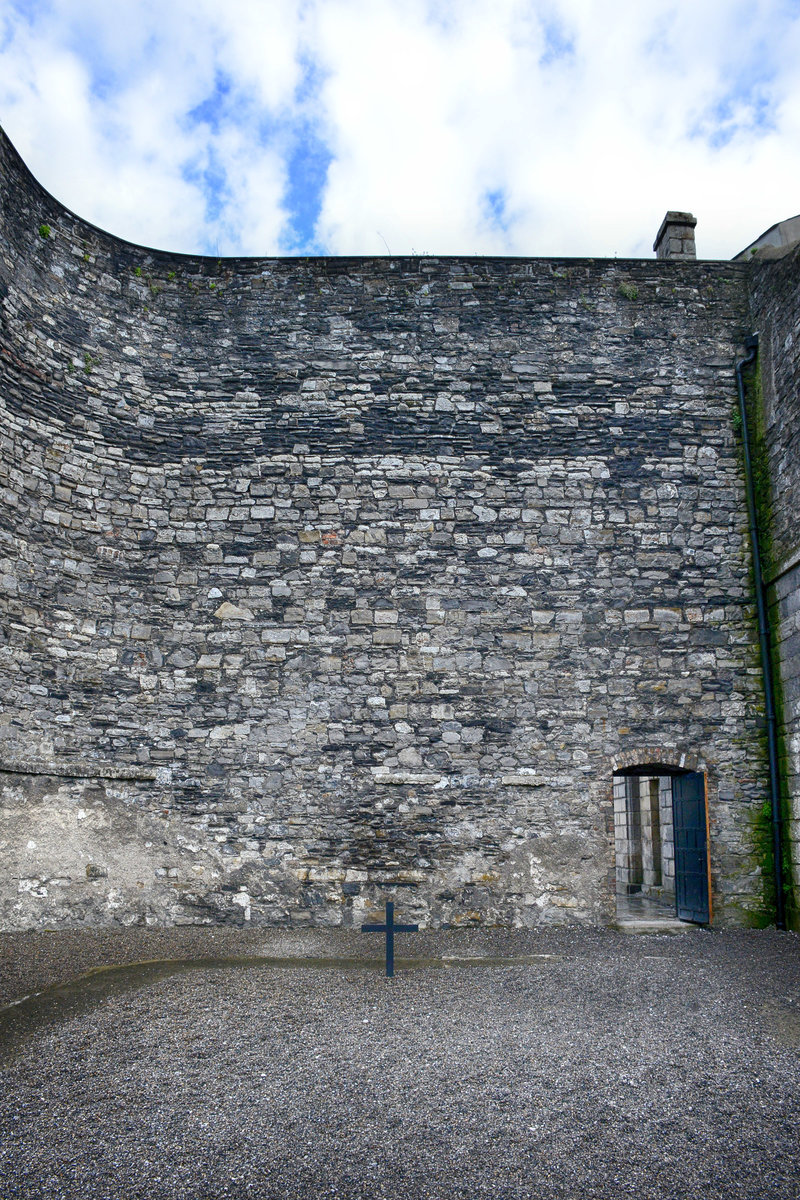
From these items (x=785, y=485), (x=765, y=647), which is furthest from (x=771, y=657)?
(x=785, y=485)

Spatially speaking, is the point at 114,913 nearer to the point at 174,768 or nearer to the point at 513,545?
the point at 174,768

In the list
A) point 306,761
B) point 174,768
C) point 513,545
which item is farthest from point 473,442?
point 174,768

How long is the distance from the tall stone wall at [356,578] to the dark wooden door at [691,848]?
0.51 ft

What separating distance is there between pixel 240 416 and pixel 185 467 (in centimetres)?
81

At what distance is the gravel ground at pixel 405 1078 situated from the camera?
8.85ft

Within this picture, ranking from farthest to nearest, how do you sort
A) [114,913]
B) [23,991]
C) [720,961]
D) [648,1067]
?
[114,913], [720,961], [23,991], [648,1067]

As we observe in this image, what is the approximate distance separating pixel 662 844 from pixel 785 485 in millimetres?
6513

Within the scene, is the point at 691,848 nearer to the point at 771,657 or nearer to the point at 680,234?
the point at 771,657

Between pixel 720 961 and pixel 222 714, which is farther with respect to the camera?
pixel 222 714

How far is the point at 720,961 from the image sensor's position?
5.89 metres

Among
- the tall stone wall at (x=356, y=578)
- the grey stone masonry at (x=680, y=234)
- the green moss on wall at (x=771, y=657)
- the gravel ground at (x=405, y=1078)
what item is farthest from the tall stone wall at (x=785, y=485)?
the gravel ground at (x=405, y=1078)

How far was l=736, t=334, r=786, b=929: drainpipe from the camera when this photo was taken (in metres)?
7.25

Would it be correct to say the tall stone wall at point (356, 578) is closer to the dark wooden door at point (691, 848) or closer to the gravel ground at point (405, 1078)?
the dark wooden door at point (691, 848)

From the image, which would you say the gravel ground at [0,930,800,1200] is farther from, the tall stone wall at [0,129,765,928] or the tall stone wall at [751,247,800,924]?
the tall stone wall at [751,247,800,924]
